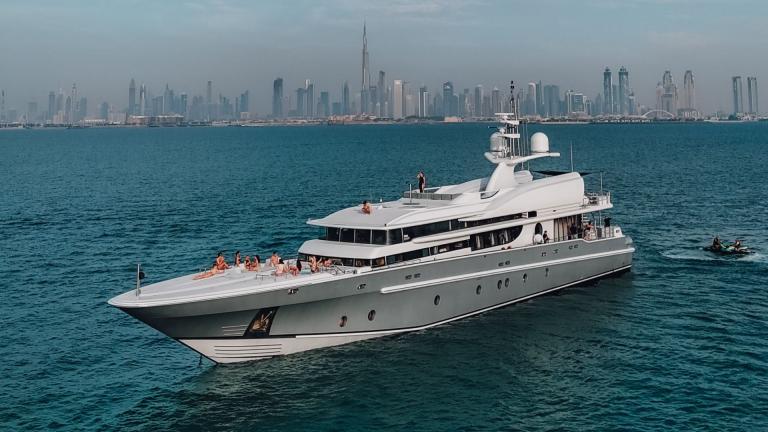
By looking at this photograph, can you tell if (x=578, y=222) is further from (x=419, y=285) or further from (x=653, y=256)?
(x=419, y=285)

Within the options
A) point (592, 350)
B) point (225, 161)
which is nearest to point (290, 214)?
point (592, 350)

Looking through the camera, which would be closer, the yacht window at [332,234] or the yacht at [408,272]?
the yacht at [408,272]

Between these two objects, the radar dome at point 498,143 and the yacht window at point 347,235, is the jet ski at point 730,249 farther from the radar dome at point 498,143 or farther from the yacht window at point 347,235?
the yacht window at point 347,235

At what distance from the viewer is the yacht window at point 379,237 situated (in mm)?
35844

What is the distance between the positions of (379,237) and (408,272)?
2.28m

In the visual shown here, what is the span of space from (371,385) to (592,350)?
34.5ft

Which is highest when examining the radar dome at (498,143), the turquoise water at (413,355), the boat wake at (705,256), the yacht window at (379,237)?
the radar dome at (498,143)

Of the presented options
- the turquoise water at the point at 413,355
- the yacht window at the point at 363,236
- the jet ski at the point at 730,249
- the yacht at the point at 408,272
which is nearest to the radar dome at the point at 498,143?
the yacht at the point at 408,272

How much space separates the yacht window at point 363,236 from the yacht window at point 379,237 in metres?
0.29

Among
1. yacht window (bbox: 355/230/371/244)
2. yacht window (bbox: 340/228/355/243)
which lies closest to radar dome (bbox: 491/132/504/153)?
yacht window (bbox: 355/230/371/244)

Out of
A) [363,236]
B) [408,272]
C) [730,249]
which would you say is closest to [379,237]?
[363,236]

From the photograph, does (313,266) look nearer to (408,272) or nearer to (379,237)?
(379,237)

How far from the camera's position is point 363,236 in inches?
1436

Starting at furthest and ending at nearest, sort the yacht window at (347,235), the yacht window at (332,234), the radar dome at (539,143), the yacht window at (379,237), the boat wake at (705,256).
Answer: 1. the boat wake at (705,256)
2. the radar dome at (539,143)
3. the yacht window at (332,234)
4. the yacht window at (347,235)
5. the yacht window at (379,237)
